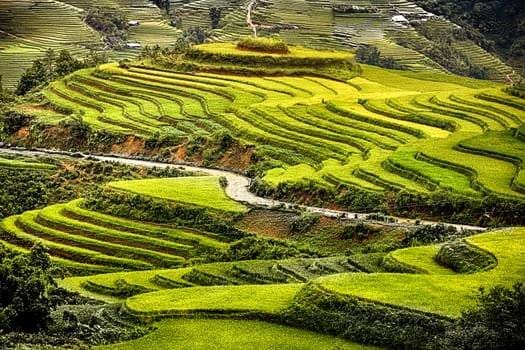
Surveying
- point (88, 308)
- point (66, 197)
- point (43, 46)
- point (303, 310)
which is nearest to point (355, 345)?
point (303, 310)

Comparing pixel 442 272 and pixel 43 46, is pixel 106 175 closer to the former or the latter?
pixel 442 272

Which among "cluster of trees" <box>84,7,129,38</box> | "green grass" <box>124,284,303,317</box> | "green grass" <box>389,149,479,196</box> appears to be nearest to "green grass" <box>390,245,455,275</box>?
"green grass" <box>124,284,303,317</box>

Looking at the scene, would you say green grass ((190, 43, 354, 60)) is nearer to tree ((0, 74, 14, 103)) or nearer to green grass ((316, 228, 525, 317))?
tree ((0, 74, 14, 103))

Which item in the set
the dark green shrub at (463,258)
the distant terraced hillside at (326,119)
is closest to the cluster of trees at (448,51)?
the distant terraced hillside at (326,119)

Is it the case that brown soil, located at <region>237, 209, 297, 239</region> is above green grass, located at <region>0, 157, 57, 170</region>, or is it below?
above

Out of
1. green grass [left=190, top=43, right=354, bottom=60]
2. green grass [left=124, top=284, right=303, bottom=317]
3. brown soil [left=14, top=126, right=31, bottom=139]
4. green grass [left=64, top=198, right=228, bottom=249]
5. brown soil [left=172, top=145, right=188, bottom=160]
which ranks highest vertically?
green grass [left=124, top=284, right=303, bottom=317]

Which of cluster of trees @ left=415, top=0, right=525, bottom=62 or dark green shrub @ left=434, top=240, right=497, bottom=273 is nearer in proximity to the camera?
dark green shrub @ left=434, top=240, right=497, bottom=273

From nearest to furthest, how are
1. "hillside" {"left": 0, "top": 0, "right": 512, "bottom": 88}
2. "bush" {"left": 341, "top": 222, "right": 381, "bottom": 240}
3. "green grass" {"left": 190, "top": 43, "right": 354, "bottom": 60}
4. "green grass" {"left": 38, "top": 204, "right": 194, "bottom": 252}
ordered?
"bush" {"left": 341, "top": 222, "right": 381, "bottom": 240}, "green grass" {"left": 38, "top": 204, "right": 194, "bottom": 252}, "green grass" {"left": 190, "top": 43, "right": 354, "bottom": 60}, "hillside" {"left": 0, "top": 0, "right": 512, "bottom": 88}
